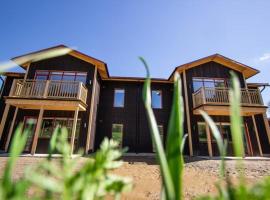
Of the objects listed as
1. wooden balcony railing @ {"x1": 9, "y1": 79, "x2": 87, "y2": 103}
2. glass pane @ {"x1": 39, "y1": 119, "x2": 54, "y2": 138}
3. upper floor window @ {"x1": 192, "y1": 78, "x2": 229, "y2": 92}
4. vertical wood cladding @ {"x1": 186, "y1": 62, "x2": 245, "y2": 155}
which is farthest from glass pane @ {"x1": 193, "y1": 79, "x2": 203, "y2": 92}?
glass pane @ {"x1": 39, "y1": 119, "x2": 54, "y2": 138}

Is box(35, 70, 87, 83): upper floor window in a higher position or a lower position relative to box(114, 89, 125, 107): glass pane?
higher

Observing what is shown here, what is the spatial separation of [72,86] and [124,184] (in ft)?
32.2

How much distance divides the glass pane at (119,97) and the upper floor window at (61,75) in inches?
114

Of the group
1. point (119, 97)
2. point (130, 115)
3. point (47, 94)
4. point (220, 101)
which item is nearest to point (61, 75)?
point (47, 94)

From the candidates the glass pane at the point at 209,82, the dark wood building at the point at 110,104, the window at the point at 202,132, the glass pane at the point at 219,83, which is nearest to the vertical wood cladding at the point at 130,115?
the dark wood building at the point at 110,104

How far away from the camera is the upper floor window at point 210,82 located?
11.6 m

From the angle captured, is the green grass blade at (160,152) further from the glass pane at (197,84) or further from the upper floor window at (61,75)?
the glass pane at (197,84)

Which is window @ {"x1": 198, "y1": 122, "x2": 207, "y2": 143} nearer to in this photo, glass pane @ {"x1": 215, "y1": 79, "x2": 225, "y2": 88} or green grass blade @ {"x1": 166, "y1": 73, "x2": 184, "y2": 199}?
glass pane @ {"x1": 215, "y1": 79, "x2": 225, "y2": 88}

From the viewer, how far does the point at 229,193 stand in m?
0.30

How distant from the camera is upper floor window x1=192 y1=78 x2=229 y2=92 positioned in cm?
1158

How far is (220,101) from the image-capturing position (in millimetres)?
9891

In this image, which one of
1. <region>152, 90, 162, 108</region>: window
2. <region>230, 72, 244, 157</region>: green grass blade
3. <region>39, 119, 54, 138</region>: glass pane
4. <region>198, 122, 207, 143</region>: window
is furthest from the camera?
<region>152, 90, 162, 108</region>: window

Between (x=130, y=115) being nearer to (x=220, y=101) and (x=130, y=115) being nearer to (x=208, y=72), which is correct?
(x=220, y=101)

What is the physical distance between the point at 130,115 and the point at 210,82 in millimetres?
6222
